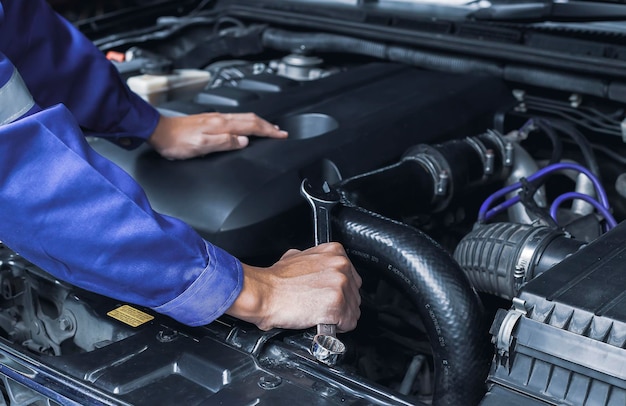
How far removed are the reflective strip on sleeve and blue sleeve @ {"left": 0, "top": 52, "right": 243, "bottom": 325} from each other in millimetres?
18

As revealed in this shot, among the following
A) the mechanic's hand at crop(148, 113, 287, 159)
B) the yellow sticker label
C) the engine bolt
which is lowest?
the yellow sticker label

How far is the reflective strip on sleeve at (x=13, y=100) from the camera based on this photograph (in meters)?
1.08

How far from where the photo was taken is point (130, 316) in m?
1.20

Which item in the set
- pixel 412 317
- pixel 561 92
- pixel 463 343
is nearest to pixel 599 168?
pixel 561 92

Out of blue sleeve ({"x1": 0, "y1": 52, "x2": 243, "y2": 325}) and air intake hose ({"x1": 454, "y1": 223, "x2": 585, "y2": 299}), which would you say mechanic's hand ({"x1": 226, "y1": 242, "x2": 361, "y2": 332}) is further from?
air intake hose ({"x1": 454, "y1": 223, "x2": 585, "y2": 299})

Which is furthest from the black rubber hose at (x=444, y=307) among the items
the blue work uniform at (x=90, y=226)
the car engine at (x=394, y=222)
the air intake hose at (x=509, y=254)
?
the blue work uniform at (x=90, y=226)

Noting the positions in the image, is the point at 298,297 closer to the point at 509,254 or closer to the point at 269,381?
the point at 269,381

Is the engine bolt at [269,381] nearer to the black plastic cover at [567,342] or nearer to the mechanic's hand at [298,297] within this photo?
the mechanic's hand at [298,297]

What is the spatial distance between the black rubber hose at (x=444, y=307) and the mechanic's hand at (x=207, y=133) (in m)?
0.39

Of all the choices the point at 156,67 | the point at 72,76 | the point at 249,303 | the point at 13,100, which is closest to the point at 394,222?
the point at 249,303

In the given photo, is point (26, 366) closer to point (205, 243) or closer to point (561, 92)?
point (205, 243)

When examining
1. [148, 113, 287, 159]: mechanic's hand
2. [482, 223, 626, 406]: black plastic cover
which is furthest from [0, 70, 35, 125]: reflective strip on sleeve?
[482, 223, 626, 406]: black plastic cover

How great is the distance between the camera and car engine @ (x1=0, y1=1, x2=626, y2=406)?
0.98m

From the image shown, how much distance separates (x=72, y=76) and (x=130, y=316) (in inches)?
21.6
